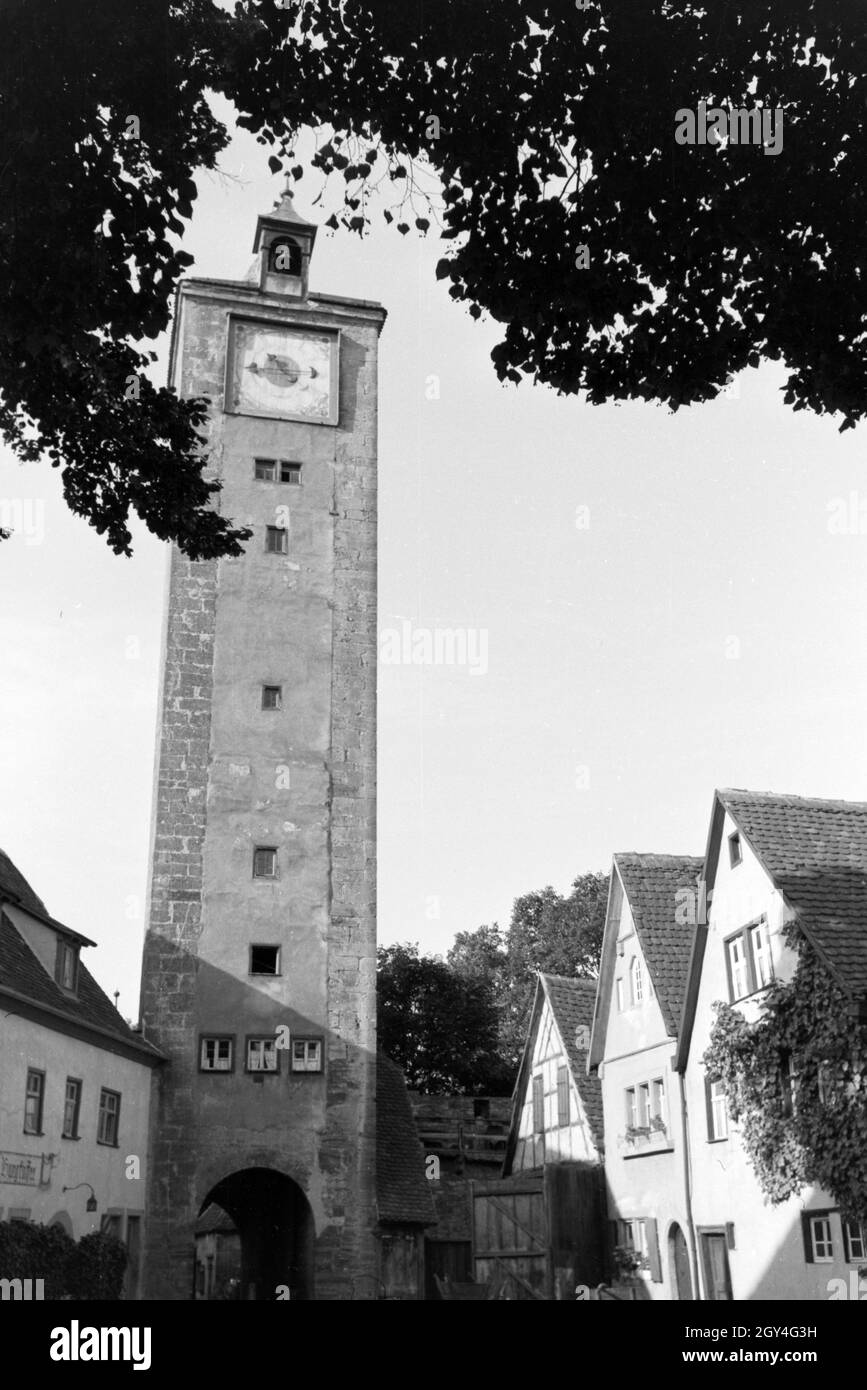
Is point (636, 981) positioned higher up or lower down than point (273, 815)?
lower down

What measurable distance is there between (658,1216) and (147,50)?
72.4 ft

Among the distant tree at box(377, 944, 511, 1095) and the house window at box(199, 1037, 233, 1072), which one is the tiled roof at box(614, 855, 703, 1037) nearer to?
the house window at box(199, 1037, 233, 1072)

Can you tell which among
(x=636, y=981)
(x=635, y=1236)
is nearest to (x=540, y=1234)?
(x=635, y=1236)

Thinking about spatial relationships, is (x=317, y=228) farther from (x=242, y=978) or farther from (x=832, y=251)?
(x=832, y=251)

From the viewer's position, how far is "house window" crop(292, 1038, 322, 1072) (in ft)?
92.4

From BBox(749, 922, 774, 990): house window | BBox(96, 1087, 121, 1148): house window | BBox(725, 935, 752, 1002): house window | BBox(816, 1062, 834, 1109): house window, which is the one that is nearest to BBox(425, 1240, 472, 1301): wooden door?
BBox(96, 1087, 121, 1148): house window

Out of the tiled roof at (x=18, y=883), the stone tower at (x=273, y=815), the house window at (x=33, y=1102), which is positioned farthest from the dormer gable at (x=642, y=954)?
the tiled roof at (x=18, y=883)

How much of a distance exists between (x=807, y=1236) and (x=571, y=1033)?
12.9 meters

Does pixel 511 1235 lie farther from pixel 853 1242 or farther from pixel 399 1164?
pixel 853 1242

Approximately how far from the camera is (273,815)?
30.0 meters

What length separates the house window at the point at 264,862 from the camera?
29641mm

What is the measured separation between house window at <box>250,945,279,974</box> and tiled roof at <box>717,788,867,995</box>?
37.0 feet

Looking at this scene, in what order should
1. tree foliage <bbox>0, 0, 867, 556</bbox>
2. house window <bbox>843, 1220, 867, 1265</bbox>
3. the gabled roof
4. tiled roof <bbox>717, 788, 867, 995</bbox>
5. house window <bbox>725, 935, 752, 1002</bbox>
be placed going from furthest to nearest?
the gabled roof
house window <bbox>725, 935, 752, 1002</bbox>
tiled roof <bbox>717, 788, 867, 995</bbox>
house window <bbox>843, 1220, 867, 1265</bbox>
tree foliage <bbox>0, 0, 867, 556</bbox>

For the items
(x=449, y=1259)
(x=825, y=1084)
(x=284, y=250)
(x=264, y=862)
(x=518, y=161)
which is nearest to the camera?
(x=518, y=161)
